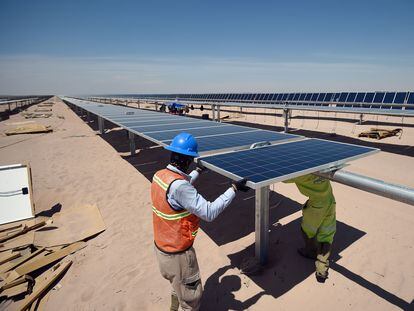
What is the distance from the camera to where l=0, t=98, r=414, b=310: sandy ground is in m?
4.10

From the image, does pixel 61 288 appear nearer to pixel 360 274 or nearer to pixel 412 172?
pixel 360 274

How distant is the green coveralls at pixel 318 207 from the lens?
432 centimetres

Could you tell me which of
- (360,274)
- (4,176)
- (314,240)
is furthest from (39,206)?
(360,274)

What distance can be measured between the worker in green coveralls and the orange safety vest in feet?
6.56

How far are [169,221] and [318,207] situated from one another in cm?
266

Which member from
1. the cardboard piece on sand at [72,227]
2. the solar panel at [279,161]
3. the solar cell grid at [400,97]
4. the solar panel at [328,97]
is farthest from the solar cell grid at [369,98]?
the cardboard piece on sand at [72,227]

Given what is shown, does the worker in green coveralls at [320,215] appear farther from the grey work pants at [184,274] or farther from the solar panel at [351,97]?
the solar panel at [351,97]

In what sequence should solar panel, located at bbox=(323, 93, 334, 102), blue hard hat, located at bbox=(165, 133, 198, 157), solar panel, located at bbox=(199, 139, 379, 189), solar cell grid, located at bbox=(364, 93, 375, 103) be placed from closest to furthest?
1. blue hard hat, located at bbox=(165, 133, 198, 157)
2. solar panel, located at bbox=(199, 139, 379, 189)
3. solar cell grid, located at bbox=(364, 93, 375, 103)
4. solar panel, located at bbox=(323, 93, 334, 102)

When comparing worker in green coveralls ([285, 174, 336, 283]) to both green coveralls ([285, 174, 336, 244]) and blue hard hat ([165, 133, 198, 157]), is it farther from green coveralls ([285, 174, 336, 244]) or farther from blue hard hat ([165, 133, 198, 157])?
blue hard hat ([165, 133, 198, 157])

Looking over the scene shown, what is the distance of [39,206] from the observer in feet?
24.9

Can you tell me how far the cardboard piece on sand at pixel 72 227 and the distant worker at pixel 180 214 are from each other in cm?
359

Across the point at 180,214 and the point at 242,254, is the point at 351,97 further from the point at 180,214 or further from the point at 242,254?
the point at 180,214

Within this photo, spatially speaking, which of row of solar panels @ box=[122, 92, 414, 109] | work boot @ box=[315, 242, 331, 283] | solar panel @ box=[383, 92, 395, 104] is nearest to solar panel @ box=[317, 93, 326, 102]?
row of solar panels @ box=[122, 92, 414, 109]

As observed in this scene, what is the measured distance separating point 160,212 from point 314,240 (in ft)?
10.4
